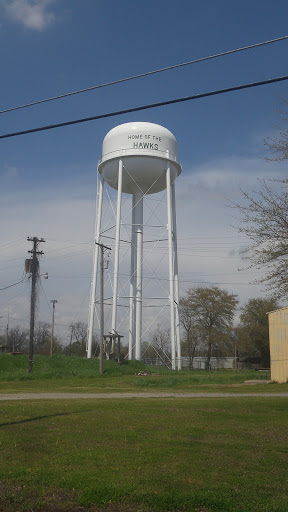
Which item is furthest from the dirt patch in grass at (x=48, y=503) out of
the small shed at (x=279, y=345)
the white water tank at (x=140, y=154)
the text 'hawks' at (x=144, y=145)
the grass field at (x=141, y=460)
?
the text 'hawks' at (x=144, y=145)

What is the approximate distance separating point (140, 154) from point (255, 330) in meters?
36.9

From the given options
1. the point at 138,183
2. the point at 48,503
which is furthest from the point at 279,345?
the point at 48,503

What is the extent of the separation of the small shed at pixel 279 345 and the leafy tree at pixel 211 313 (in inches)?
1187

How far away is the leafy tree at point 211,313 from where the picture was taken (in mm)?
61125

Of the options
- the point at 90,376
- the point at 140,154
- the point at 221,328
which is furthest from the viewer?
the point at 221,328

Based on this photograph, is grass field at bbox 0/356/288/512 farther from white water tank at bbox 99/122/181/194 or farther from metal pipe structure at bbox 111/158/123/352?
white water tank at bbox 99/122/181/194

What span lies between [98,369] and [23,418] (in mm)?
24038

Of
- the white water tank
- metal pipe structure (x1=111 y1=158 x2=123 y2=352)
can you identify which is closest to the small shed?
metal pipe structure (x1=111 y1=158 x2=123 y2=352)

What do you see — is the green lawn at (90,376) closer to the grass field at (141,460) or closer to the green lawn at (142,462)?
the grass field at (141,460)

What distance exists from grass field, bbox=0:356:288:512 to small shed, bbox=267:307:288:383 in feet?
57.4

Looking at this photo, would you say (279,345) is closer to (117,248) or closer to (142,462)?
(117,248)

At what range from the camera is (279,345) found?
30000mm

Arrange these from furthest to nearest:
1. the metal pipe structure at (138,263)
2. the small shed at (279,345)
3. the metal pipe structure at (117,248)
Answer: the metal pipe structure at (138,263) → the metal pipe structure at (117,248) → the small shed at (279,345)

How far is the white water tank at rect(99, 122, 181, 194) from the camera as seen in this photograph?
35.4 meters
